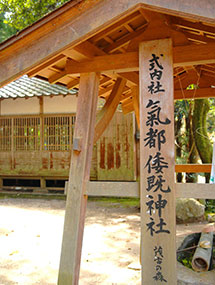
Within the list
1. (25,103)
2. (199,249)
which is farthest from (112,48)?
(25,103)

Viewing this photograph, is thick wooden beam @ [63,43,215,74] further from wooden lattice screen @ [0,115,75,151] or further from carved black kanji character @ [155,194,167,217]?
wooden lattice screen @ [0,115,75,151]

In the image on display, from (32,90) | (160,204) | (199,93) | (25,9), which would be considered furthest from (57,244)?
(25,9)

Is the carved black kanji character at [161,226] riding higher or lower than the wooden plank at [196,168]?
lower

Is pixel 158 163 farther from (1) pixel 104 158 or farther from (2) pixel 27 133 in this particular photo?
(2) pixel 27 133

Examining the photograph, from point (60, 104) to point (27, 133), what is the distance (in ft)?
5.92

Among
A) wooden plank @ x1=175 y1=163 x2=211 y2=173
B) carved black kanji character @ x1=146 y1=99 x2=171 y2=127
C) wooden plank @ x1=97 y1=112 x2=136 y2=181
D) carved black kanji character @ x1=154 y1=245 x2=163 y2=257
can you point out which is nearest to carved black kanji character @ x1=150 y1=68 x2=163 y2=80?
carved black kanji character @ x1=146 y1=99 x2=171 y2=127

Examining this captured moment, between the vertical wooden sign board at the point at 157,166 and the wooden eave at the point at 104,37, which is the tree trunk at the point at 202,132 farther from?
the vertical wooden sign board at the point at 157,166

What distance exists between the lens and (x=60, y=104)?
11.6m

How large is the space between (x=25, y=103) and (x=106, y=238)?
721 cm

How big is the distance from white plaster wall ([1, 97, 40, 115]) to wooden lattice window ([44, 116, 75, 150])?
69cm

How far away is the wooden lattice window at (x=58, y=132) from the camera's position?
11.5 meters

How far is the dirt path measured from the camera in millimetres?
4672

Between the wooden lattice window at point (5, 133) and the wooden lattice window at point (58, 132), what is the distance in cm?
157

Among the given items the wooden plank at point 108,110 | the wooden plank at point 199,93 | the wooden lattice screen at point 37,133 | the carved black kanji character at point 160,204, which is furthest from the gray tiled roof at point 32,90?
the carved black kanji character at point 160,204
